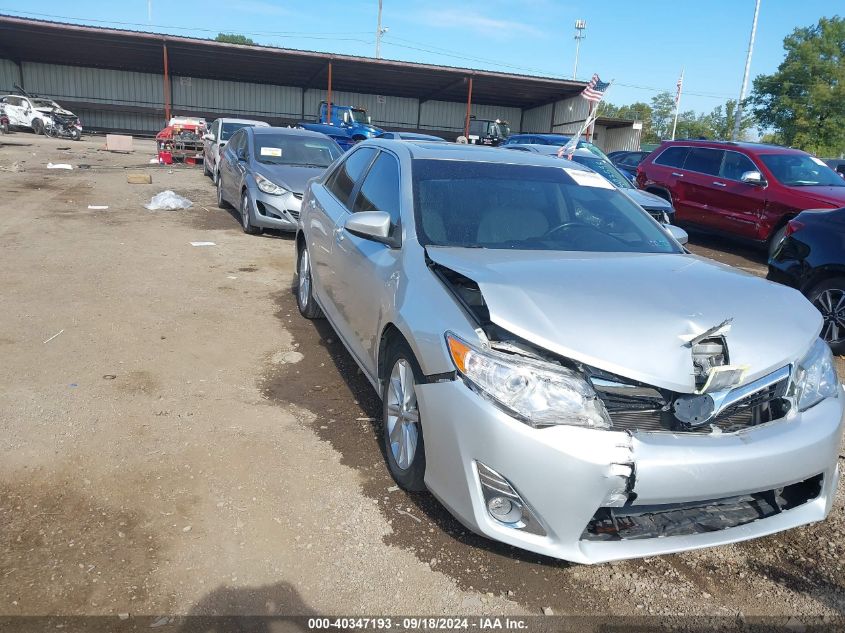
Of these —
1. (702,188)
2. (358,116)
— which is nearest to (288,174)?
(702,188)

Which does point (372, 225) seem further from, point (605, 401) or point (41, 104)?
point (41, 104)

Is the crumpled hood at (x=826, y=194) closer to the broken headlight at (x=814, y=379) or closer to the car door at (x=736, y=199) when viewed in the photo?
the car door at (x=736, y=199)

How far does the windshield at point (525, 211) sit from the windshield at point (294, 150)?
21.1ft

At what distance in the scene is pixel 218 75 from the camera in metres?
41.3

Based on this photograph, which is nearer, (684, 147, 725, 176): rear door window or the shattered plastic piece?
(684, 147, 725, 176): rear door window

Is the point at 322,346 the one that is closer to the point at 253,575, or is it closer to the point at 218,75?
the point at 253,575

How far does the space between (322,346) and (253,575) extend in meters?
2.80

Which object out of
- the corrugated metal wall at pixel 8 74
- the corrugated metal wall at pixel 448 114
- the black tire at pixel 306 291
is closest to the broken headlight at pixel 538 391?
the black tire at pixel 306 291

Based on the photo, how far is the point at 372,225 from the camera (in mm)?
3531

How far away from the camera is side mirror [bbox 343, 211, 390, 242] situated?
11.6 feet

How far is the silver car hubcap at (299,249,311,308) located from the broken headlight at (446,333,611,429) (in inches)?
134

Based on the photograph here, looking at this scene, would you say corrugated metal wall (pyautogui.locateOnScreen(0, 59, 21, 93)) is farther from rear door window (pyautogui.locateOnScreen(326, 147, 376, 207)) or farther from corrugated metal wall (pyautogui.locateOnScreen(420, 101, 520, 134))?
rear door window (pyautogui.locateOnScreen(326, 147, 376, 207))

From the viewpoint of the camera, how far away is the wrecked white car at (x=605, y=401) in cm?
237

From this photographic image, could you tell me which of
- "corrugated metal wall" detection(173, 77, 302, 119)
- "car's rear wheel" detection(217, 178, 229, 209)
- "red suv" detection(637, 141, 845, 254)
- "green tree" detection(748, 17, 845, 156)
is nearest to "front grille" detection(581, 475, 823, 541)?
"red suv" detection(637, 141, 845, 254)
